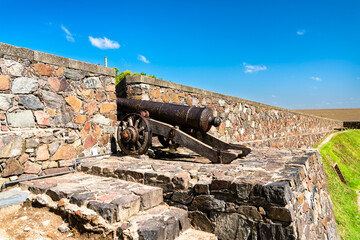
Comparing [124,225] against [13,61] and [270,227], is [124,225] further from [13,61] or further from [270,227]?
[13,61]

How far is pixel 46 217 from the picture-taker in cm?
284

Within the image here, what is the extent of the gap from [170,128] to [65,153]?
1.72 meters

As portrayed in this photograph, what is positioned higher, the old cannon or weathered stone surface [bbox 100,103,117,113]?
weathered stone surface [bbox 100,103,117,113]

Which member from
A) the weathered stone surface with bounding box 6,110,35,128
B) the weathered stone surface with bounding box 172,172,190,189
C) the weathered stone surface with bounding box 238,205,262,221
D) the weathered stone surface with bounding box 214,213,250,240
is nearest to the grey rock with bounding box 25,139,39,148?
the weathered stone surface with bounding box 6,110,35,128

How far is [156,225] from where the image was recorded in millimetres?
2506

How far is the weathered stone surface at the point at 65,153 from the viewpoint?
4.07 metres

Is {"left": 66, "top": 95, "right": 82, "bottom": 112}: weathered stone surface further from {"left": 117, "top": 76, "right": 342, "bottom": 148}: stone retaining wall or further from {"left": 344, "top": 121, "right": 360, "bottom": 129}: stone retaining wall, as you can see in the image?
{"left": 344, "top": 121, "right": 360, "bottom": 129}: stone retaining wall

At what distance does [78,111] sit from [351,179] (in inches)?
543

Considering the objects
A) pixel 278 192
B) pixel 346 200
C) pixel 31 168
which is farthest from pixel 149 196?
pixel 346 200

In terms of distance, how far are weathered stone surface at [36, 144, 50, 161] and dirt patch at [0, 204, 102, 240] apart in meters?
0.88

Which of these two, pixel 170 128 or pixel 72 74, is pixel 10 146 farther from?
pixel 170 128

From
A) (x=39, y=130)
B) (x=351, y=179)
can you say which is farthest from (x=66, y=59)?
(x=351, y=179)

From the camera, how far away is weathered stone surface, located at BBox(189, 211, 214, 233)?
9.60ft

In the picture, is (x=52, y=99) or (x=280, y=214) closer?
(x=280, y=214)
